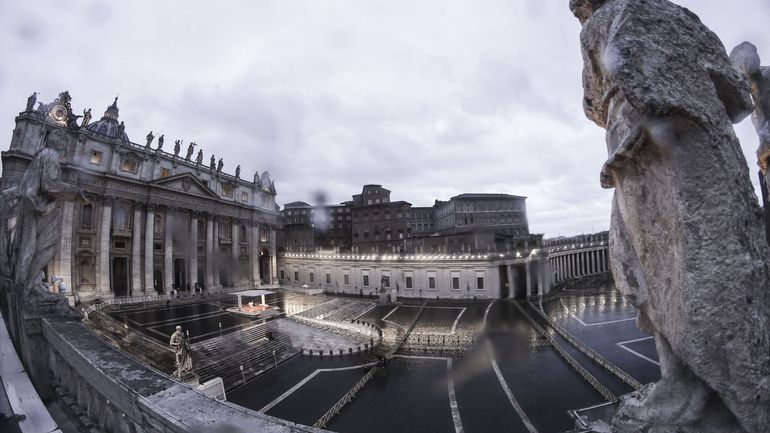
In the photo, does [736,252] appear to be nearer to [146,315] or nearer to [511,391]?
[511,391]

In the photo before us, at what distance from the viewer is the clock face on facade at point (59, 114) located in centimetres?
3481

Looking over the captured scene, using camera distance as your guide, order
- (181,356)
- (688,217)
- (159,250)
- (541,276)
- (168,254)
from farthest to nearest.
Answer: (159,250), (168,254), (541,276), (181,356), (688,217)

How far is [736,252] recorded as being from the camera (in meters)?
2.41

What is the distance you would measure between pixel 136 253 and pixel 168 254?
4050mm

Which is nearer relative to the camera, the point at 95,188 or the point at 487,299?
the point at 95,188

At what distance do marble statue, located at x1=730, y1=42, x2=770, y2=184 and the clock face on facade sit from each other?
174 feet

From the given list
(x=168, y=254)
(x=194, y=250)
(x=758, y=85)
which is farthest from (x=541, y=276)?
(x=168, y=254)

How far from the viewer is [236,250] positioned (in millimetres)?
55344

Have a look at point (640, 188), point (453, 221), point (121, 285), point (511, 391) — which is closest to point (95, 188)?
point (121, 285)

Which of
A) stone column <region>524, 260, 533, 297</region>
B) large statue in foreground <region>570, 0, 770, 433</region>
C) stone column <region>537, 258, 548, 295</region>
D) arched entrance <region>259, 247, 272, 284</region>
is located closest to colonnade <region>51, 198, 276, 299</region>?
arched entrance <region>259, 247, 272, 284</region>

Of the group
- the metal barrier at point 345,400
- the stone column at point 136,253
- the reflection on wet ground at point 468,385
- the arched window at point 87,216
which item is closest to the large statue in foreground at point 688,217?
the reflection on wet ground at point 468,385

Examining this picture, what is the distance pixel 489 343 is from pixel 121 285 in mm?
46042

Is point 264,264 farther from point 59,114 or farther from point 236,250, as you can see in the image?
point 59,114

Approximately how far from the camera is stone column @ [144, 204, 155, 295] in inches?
1602
